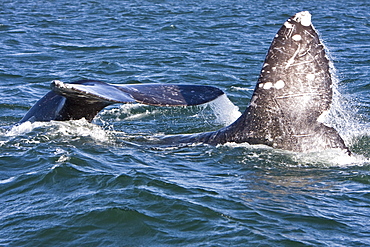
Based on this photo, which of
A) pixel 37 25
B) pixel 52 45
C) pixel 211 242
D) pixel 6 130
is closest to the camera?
pixel 211 242

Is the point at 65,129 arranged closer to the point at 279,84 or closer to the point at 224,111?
the point at 224,111

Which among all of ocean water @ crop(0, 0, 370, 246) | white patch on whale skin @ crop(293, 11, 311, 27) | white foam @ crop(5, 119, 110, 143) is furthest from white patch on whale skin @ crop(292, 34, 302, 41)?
white foam @ crop(5, 119, 110, 143)

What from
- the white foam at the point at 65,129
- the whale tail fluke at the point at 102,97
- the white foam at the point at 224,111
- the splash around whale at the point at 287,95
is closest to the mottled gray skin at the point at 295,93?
the splash around whale at the point at 287,95

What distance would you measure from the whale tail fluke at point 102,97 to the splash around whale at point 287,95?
1cm

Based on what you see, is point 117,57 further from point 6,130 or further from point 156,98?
point 156,98

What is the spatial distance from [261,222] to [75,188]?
224cm

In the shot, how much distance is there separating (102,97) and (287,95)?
2.10 meters

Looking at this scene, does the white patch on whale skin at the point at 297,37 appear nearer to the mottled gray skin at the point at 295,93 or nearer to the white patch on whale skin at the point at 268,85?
the mottled gray skin at the point at 295,93

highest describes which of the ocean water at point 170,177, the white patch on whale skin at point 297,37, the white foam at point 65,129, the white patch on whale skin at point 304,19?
the white patch on whale skin at point 304,19

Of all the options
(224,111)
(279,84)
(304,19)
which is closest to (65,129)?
(224,111)

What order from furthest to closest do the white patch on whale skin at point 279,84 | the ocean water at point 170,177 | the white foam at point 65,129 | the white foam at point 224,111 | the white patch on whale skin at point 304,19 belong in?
the white foam at point 224,111 → the white foam at point 65,129 → the white patch on whale skin at point 279,84 → the white patch on whale skin at point 304,19 → the ocean water at point 170,177

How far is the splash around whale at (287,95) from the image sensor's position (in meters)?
7.21

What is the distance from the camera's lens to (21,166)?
814cm

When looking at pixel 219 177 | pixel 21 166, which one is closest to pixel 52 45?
pixel 21 166
